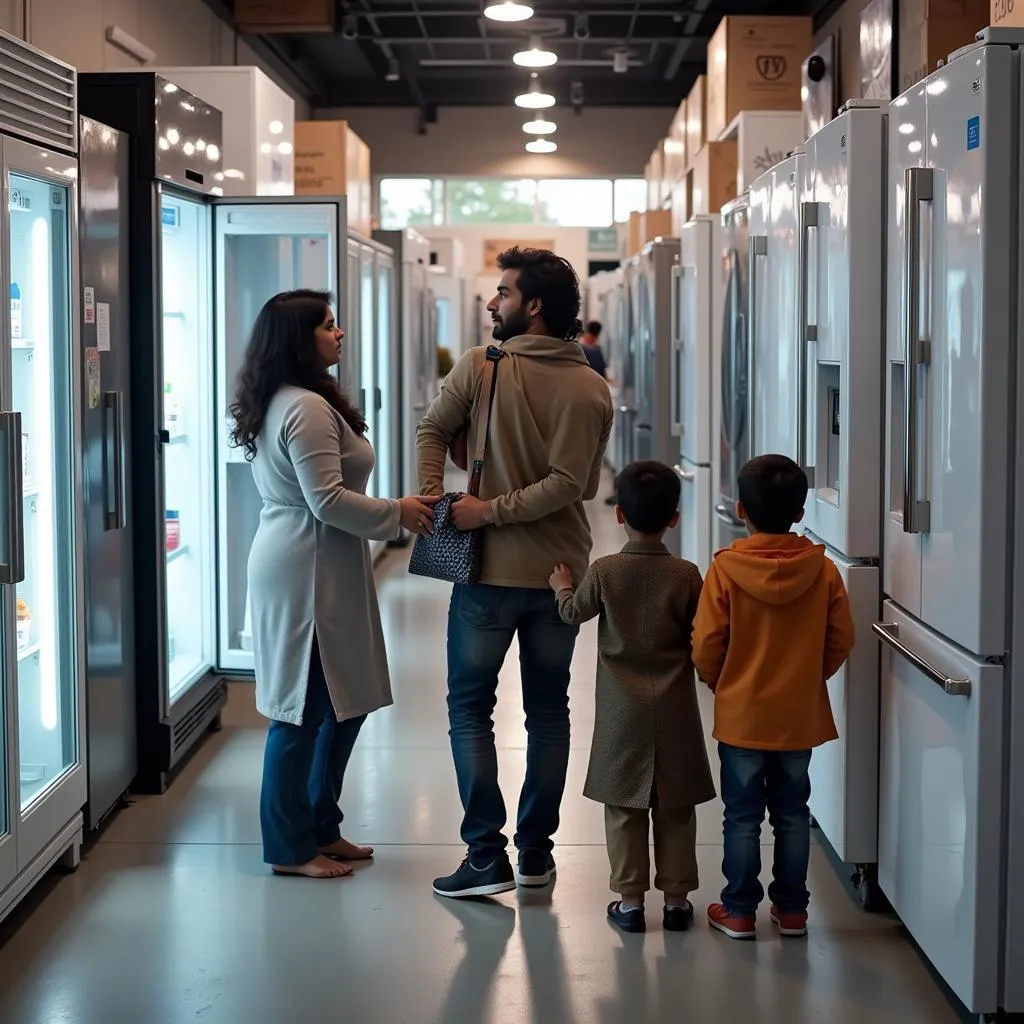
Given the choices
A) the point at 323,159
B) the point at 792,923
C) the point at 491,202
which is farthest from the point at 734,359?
the point at 491,202

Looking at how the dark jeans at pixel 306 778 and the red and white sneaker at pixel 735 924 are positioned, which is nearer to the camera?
the red and white sneaker at pixel 735 924

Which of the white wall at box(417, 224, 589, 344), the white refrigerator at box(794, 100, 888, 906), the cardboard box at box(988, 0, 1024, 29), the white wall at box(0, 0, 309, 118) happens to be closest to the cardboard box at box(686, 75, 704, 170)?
the white wall at box(0, 0, 309, 118)

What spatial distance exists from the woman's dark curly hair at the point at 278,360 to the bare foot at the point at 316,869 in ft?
3.61

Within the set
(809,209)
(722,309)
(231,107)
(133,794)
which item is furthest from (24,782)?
(231,107)

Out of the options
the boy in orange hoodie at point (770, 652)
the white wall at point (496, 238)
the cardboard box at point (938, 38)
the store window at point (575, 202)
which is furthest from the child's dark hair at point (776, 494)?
the store window at point (575, 202)

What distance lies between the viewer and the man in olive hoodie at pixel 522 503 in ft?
11.1

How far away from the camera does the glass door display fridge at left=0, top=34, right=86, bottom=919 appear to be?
356 centimetres

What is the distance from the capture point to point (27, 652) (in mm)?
3721

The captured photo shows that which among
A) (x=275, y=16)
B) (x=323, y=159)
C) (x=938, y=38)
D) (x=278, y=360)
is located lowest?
(x=278, y=360)

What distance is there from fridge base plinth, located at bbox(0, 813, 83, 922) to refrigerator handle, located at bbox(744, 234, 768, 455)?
255 centimetres

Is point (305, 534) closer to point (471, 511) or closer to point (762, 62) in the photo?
point (471, 511)

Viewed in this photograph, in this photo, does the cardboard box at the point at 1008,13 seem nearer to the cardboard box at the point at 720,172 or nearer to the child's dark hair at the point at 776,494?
the child's dark hair at the point at 776,494

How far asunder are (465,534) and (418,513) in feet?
0.62

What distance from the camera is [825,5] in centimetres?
1045
